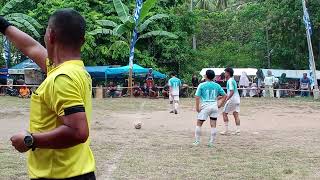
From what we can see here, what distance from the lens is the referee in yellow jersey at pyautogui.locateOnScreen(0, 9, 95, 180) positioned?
8.93ft

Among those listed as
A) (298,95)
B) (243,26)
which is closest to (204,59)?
(243,26)

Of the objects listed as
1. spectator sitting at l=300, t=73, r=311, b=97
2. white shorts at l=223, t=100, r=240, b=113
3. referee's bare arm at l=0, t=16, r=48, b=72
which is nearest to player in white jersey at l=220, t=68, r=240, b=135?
white shorts at l=223, t=100, r=240, b=113

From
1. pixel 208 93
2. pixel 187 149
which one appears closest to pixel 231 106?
pixel 208 93

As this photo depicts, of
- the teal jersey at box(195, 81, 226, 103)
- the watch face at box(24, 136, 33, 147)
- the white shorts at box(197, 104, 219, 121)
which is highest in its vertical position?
the teal jersey at box(195, 81, 226, 103)

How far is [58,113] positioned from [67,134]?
12cm

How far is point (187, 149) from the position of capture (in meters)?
10.0

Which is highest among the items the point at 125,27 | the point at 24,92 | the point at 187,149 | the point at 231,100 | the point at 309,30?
the point at 125,27

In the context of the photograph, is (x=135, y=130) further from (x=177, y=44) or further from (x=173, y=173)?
(x=177, y=44)

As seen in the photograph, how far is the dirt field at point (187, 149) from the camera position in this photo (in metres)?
7.66

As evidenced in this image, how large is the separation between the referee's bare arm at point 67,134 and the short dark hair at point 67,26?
1.34ft

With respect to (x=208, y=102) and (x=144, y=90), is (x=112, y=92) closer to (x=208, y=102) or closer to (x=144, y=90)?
(x=144, y=90)

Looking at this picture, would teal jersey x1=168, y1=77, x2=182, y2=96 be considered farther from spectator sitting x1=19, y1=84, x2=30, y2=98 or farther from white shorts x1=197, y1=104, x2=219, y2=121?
spectator sitting x1=19, y1=84, x2=30, y2=98

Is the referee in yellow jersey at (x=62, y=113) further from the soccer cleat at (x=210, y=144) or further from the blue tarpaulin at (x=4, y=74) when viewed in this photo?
the blue tarpaulin at (x=4, y=74)

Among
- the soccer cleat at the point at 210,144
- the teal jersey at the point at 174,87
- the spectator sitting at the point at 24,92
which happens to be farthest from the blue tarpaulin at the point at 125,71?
the soccer cleat at the point at 210,144
